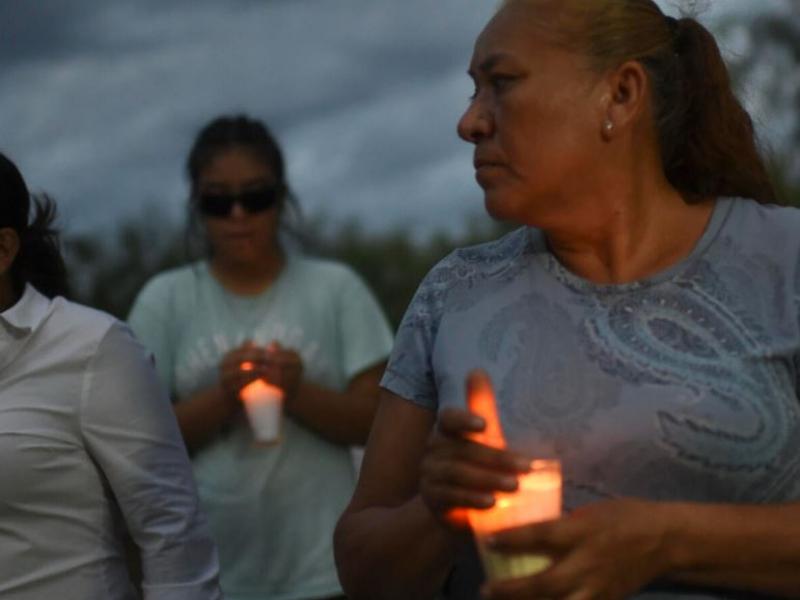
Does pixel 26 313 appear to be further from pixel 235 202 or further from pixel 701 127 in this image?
pixel 235 202

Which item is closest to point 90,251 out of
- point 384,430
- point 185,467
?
point 185,467

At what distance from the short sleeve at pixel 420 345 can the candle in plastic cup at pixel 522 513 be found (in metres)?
0.49

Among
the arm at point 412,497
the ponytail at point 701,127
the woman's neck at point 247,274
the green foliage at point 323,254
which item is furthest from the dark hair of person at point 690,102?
the green foliage at point 323,254

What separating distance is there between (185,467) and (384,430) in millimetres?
1086

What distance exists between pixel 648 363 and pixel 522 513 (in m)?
0.45

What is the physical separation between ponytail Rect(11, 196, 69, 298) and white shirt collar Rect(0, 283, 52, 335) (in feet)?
0.36

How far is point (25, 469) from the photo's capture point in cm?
372

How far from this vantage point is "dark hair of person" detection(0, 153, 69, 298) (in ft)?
13.3

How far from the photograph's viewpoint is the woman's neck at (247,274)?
5523 mm

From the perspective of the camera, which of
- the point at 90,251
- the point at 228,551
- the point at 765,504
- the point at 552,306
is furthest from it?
the point at 90,251

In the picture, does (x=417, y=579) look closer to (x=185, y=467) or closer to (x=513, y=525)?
(x=513, y=525)

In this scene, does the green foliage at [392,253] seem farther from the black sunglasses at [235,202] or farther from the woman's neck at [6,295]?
the woman's neck at [6,295]

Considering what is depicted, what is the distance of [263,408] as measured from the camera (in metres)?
5.16

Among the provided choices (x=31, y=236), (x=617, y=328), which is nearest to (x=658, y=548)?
(x=617, y=328)
